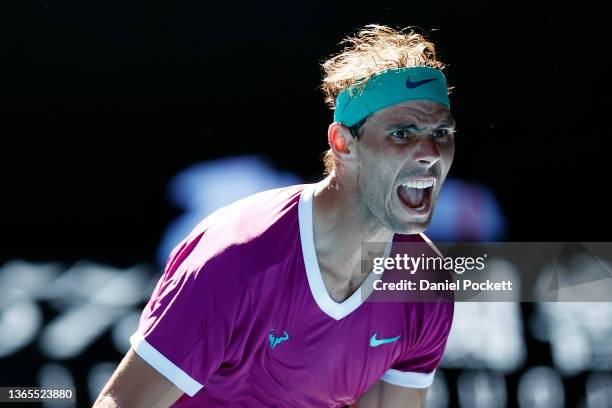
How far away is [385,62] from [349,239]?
50 cm

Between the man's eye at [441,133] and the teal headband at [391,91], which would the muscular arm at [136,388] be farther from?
the man's eye at [441,133]

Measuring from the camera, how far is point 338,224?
2.64m

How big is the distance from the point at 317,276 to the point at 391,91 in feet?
1.75

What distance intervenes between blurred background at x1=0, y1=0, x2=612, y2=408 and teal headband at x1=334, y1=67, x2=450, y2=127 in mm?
1055

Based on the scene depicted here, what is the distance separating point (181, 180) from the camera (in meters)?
3.81

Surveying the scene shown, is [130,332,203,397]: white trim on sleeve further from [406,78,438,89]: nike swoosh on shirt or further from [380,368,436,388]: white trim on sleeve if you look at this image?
[406,78,438,89]: nike swoosh on shirt

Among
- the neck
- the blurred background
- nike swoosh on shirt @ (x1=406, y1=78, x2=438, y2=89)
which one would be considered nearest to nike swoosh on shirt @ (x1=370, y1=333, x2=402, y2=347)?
the neck

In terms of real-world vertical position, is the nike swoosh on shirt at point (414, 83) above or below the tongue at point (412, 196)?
above

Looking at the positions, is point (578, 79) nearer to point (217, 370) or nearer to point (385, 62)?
point (385, 62)

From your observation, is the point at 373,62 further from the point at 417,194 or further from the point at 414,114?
the point at 417,194

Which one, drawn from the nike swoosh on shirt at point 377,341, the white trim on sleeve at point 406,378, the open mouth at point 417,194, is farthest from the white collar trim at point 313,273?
the white trim on sleeve at point 406,378

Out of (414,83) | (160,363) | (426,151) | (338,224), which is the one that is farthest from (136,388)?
(414,83)

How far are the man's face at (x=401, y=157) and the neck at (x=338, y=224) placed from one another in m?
0.03

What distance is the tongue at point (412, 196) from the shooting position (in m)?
2.72
